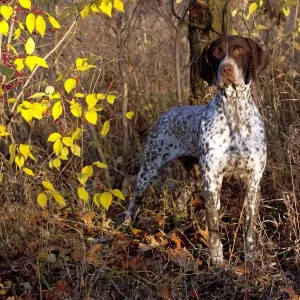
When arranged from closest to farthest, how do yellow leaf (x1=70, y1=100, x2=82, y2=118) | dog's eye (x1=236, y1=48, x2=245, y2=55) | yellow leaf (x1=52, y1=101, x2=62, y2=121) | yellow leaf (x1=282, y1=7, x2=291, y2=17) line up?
1. yellow leaf (x1=52, y1=101, x2=62, y2=121)
2. yellow leaf (x1=70, y1=100, x2=82, y2=118)
3. dog's eye (x1=236, y1=48, x2=245, y2=55)
4. yellow leaf (x1=282, y1=7, x2=291, y2=17)

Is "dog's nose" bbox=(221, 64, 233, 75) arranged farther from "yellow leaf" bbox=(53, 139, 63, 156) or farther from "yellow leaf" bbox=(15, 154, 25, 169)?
"yellow leaf" bbox=(15, 154, 25, 169)

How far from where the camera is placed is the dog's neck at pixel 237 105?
15.6ft

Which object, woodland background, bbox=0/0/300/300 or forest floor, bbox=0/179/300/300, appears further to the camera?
woodland background, bbox=0/0/300/300

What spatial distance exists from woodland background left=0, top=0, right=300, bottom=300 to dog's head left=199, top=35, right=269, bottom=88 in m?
0.69

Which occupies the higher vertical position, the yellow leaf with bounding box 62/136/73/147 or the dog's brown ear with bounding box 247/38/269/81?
the dog's brown ear with bounding box 247/38/269/81

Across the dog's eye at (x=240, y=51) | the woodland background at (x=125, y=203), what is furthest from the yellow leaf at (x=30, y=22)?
the dog's eye at (x=240, y=51)

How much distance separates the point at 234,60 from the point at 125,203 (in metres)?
2.05

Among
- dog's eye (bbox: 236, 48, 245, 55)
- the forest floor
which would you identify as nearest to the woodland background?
the forest floor

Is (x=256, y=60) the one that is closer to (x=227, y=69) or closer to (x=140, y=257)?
(x=227, y=69)

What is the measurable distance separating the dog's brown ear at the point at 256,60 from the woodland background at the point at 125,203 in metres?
0.65

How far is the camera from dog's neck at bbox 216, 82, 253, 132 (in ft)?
15.6

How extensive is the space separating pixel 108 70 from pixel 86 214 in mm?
2351

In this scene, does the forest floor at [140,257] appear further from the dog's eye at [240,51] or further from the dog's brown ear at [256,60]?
the dog's eye at [240,51]

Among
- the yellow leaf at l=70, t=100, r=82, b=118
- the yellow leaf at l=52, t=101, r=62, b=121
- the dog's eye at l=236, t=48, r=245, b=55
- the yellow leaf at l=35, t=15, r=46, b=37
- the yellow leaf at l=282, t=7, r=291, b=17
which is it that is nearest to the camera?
the yellow leaf at l=35, t=15, r=46, b=37
